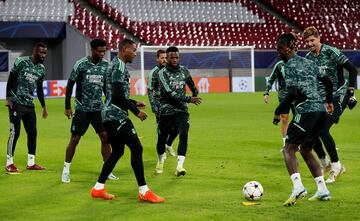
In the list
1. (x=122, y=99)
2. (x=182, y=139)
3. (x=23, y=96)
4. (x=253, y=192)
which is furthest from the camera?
(x=23, y=96)

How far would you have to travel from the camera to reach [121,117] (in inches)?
380

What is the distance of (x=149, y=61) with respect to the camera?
43.2m

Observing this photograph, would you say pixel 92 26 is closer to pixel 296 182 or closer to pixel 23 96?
pixel 23 96

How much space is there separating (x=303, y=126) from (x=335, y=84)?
2.70 m

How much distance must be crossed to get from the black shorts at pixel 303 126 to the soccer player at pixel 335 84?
1879mm

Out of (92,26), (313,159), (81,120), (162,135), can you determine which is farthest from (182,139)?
(92,26)

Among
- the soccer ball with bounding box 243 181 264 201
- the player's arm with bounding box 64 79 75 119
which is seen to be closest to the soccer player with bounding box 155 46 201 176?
the player's arm with bounding box 64 79 75 119

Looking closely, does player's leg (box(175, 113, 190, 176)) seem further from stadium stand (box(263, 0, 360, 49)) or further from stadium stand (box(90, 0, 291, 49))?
stadium stand (box(263, 0, 360, 49))

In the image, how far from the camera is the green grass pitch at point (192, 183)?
854 centimetres

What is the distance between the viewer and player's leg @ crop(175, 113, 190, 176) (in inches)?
469

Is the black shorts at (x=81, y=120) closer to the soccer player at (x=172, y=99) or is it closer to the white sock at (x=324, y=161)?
the soccer player at (x=172, y=99)

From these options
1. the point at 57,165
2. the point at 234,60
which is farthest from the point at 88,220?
the point at 234,60

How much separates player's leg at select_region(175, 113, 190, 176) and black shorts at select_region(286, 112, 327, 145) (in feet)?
10.3

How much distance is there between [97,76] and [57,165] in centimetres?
280
